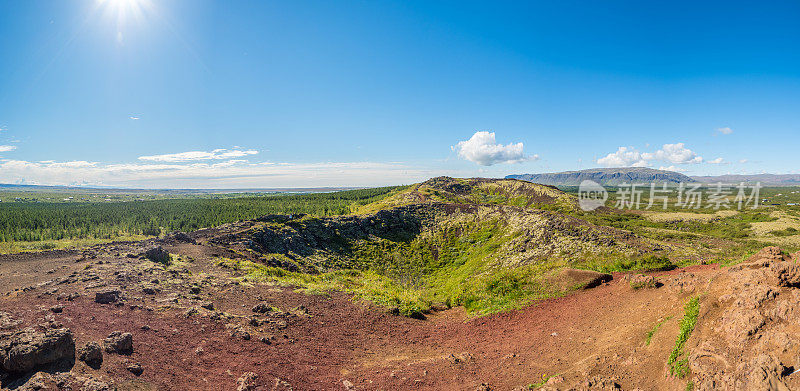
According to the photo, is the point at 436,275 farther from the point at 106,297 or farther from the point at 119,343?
the point at 119,343

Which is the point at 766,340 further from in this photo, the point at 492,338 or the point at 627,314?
the point at 492,338

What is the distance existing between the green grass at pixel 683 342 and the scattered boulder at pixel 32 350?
16409mm

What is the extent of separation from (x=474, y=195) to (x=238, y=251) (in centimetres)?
9702

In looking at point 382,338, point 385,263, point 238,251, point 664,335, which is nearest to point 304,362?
point 382,338

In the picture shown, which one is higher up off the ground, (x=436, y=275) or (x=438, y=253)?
(x=438, y=253)

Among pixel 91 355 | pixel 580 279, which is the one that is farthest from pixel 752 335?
pixel 91 355

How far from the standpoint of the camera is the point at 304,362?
12.5 m

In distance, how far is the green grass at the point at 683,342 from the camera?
7.50 metres

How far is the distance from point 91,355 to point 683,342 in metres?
17.2

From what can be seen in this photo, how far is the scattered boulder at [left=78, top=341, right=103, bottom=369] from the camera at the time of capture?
8.77m

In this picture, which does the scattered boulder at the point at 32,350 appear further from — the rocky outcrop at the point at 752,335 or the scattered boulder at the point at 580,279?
the scattered boulder at the point at 580,279

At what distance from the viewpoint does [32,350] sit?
25.0 ft

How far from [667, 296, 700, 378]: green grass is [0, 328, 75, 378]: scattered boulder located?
53.8ft

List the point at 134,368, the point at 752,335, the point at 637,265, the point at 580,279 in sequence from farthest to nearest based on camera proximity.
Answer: the point at 637,265, the point at 580,279, the point at 134,368, the point at 752,335
